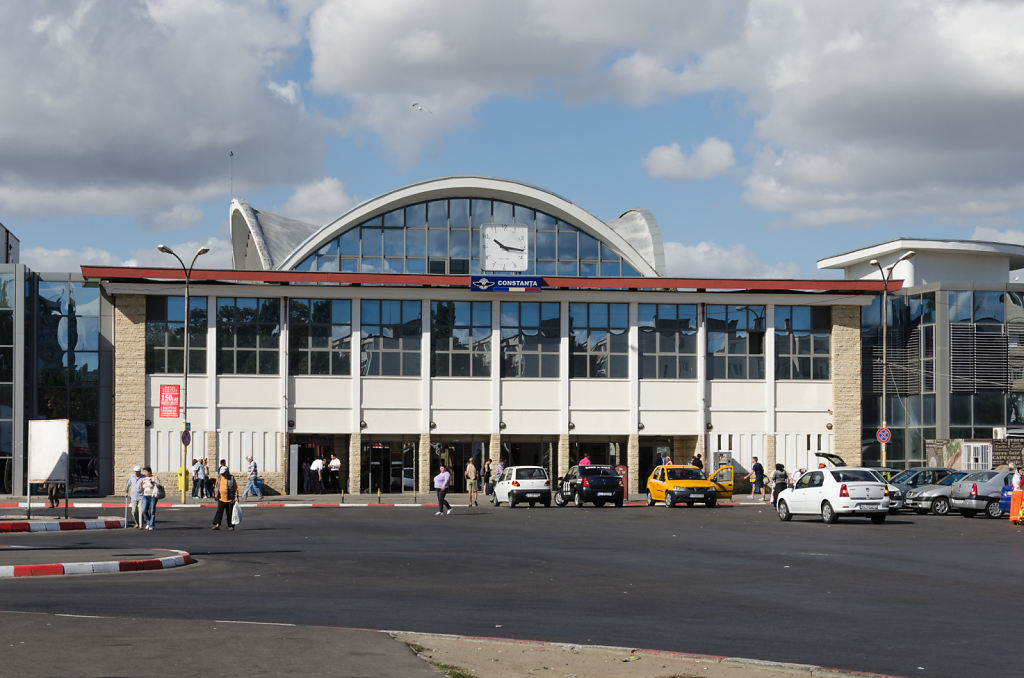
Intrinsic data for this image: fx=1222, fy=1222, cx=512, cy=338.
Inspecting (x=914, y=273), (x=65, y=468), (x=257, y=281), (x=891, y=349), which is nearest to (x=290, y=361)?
(x=257, y=281)

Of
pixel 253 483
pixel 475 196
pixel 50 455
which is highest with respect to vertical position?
pixel 475 196

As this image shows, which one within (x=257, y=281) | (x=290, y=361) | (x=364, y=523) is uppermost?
(x=257, y=281)

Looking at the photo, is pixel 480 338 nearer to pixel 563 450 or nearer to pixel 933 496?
pixel 563 450

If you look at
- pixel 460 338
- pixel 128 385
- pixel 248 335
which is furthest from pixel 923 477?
pixel 128 385

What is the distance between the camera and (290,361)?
52781mm

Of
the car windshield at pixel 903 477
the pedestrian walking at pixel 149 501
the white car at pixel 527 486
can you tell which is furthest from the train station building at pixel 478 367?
the pedestrian walking at pixel 149 501

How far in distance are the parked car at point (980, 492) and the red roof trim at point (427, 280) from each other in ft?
60.5

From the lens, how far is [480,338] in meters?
54.4

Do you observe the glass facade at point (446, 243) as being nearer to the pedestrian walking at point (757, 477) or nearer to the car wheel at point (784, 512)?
the pedestrian walking at point (757, 477)

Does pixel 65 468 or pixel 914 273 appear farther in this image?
pixel 914 273

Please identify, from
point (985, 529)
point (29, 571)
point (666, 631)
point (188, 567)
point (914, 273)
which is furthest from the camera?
point (914, 273)

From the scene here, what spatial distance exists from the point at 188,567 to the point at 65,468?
15.1m

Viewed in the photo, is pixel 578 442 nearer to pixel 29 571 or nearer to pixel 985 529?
pixel 985 529

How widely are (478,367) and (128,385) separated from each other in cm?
1495
